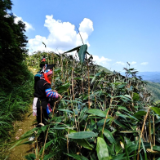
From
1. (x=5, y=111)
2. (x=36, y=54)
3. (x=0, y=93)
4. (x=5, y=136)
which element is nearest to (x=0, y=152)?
(x=5, y=136)

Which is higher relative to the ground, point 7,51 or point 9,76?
point 7,51

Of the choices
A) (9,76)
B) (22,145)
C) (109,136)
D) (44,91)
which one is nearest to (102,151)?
(109,136)

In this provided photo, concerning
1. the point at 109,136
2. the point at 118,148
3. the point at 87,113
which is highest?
the point at 87,113

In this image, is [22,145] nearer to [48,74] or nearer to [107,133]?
[48,74]

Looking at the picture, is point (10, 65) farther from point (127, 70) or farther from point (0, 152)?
point (127, 70)

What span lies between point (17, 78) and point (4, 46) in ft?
3.97

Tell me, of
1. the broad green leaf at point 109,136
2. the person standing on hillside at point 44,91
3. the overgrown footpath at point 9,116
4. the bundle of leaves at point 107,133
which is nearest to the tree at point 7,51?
the overgrown footpath at point 9,116

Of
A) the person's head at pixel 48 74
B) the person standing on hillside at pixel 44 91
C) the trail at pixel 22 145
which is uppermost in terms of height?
the person's head at pixel 48 74

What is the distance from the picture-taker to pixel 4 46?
3.80 m

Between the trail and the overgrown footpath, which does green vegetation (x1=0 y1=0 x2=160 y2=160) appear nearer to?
the overgrown footpath

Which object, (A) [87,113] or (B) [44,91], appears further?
(B) [44,91]

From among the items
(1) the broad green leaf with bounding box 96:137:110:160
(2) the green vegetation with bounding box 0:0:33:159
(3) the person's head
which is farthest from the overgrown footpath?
(1) the broad green leaf with bounding box 96:137:110:160

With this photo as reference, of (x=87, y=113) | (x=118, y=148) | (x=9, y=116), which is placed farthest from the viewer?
(x=9, y=116)

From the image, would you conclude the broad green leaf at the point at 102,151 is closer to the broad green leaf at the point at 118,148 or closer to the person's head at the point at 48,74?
the broad green leaf at the point at 118,148
